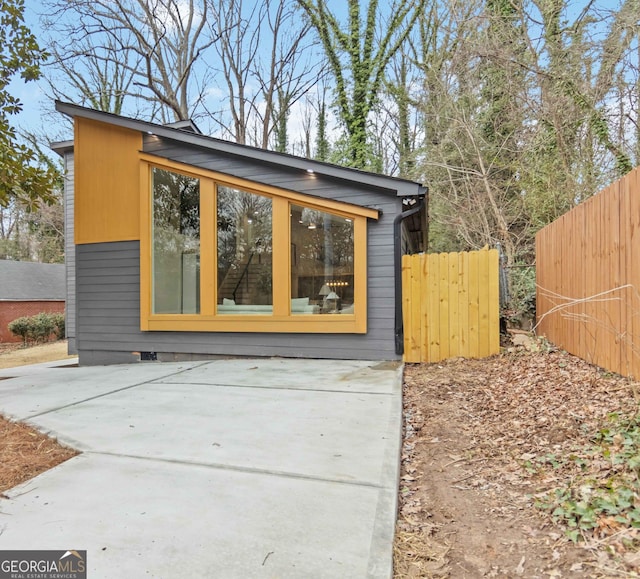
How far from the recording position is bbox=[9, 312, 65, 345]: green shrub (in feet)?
49.0

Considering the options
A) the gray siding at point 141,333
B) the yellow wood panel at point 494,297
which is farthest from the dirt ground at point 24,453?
A: the yellow wood panel at point 494,297

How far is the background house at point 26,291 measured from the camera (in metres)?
17.1

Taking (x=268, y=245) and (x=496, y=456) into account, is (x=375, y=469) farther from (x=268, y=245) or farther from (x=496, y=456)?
(x=268, y=245)

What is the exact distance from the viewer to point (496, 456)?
246 centimetres

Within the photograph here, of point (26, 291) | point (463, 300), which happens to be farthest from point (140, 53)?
point (463, 300)

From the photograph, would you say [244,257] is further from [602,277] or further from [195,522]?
[195,522]

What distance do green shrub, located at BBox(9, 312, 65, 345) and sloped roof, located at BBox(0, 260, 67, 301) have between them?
299cm

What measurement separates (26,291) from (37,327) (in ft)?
13.4

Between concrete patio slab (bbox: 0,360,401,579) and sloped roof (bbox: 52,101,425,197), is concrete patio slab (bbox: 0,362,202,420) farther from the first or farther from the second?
sloped roof (bbox: 52,101,425,197)

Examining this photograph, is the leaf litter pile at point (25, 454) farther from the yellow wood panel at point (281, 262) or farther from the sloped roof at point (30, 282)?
the sloped roof at point (30, 282)

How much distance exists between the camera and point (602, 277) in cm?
366

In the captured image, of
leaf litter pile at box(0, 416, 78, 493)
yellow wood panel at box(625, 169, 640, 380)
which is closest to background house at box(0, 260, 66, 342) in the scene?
leaf litter pile at box(0, 416, 78, 493)

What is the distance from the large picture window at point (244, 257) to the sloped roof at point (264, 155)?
0.39 m

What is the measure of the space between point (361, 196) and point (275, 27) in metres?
14.3
